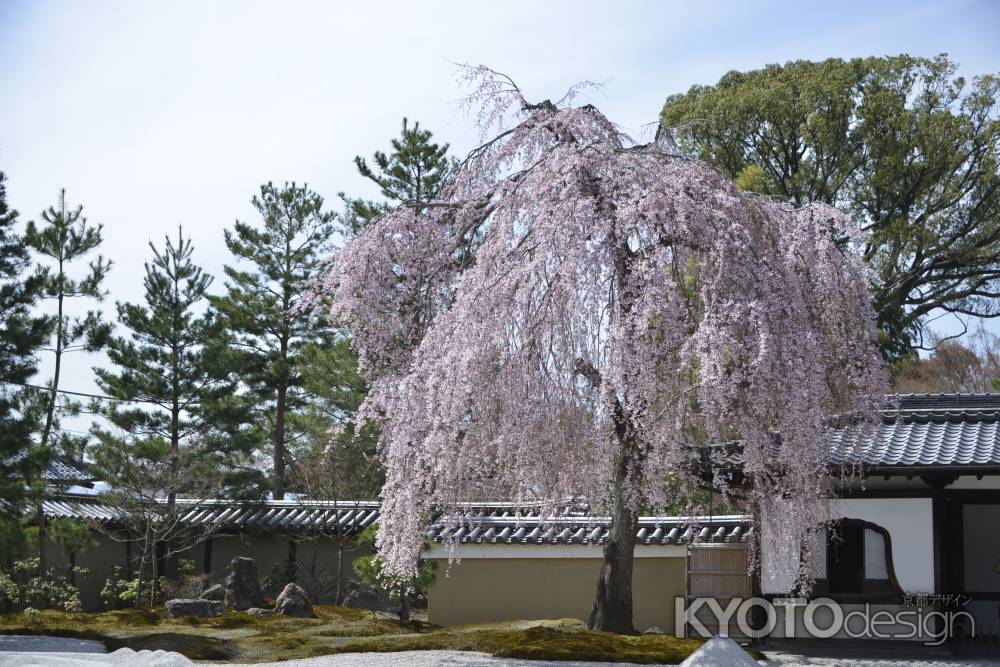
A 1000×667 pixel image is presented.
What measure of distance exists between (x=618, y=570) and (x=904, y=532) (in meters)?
3.40

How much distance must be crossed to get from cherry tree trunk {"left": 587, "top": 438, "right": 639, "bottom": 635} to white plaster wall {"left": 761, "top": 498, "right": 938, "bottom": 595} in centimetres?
176

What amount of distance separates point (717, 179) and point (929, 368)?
18130 millimetres

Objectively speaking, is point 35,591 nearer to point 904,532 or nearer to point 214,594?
point 214,594

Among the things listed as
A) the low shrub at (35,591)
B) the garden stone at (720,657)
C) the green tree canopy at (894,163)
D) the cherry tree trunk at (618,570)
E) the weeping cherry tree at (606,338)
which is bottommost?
the low shrub at (35,591)

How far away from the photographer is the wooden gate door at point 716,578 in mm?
12406

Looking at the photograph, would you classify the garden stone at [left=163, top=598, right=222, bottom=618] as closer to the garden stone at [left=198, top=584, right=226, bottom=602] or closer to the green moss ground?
the green moss ground

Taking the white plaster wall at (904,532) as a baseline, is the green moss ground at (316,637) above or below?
below

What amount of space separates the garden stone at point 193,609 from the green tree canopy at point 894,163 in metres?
11.8

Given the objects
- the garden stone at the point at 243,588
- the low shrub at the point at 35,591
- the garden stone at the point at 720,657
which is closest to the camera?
the garden stone at the point at 720,657

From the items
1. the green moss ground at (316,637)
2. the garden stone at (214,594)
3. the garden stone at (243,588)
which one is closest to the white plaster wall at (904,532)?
the green moss ground at (316,637)

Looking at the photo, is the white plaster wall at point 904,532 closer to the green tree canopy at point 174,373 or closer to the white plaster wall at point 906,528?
the white plaster wall at point 906,528

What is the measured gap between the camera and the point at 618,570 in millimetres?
9906

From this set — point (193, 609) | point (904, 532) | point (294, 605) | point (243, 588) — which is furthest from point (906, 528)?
point (243, 588)

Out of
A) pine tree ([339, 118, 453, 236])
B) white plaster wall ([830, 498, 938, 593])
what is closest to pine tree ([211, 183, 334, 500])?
pine tree ([339, 118, 453, 236])
